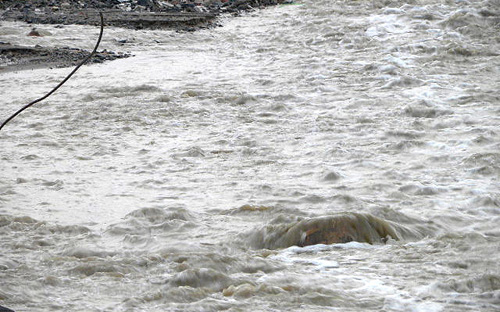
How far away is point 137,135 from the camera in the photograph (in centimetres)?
660

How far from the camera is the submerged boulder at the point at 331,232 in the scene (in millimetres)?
4059

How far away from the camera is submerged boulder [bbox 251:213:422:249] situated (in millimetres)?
4059

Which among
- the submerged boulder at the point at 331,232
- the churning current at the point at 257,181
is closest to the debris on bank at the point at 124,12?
the churning current at the point at 257,181

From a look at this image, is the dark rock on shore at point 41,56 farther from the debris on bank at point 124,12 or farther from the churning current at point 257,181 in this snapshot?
the debris on bank at point 124,12

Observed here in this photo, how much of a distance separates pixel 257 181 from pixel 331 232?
116 centimetres

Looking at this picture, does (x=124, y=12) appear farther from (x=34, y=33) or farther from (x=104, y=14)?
(x=34, y=33)

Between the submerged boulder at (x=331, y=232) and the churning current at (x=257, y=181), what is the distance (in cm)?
2

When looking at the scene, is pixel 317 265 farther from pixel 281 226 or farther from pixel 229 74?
pixel 229 74

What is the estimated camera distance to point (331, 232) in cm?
414

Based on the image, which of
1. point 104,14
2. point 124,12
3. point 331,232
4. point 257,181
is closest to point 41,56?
point 104,14

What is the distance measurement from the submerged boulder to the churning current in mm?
16

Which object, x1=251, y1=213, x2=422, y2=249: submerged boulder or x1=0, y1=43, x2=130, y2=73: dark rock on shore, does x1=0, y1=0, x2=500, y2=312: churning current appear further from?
x1=0, y1=43, x2=130, y2=73: dark rock on shore

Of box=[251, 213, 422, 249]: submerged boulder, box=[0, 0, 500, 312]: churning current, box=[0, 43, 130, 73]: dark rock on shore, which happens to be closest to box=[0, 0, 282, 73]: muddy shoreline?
box=[0, 43, 130, 73]: dark rock on shore

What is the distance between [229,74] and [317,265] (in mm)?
5713
